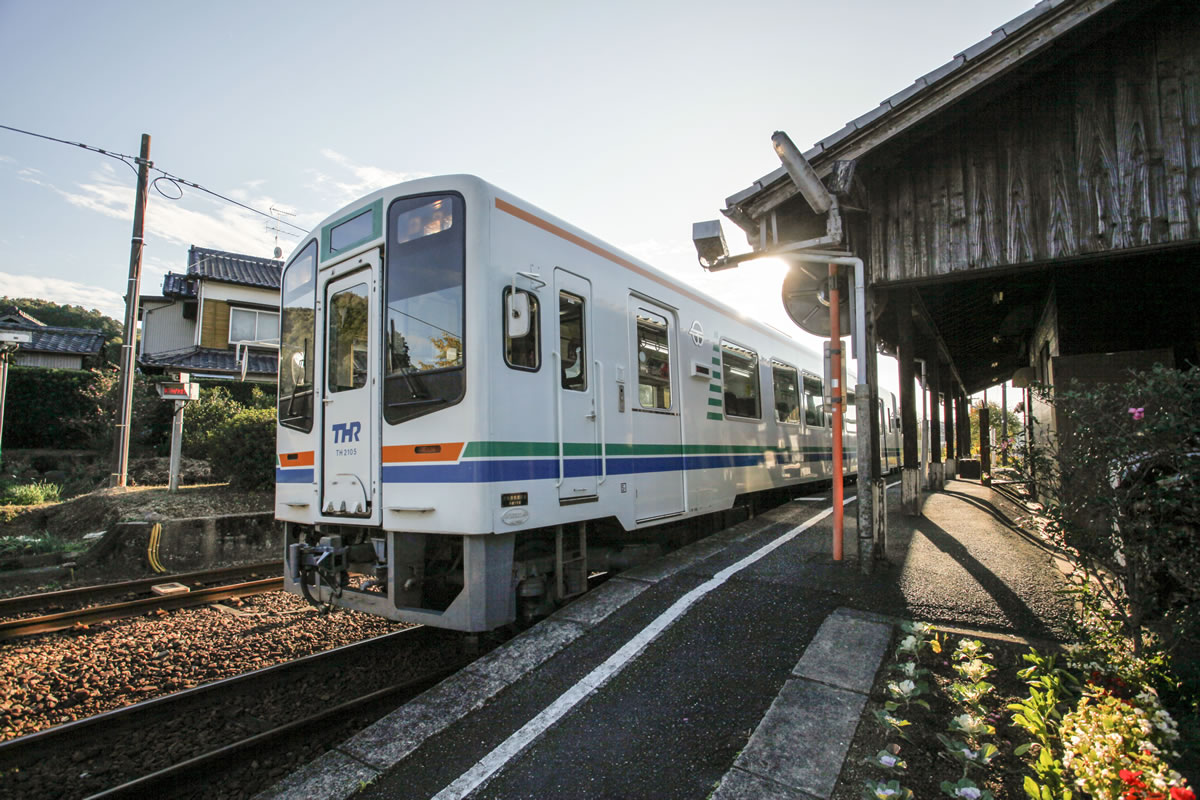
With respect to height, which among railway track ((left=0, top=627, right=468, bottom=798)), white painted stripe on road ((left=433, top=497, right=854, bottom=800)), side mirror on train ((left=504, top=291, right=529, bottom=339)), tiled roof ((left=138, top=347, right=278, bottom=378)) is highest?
tiled roof ((left=138, top=347, right=278, bottom=378))

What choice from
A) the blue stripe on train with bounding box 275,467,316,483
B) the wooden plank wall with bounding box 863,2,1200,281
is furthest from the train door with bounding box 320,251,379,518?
the wooden plank wall with bounding box 863,2,1200,281

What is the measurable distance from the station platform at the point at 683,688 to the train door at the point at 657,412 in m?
0.68

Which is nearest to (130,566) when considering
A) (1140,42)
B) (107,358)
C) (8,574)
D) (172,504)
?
(8,574)

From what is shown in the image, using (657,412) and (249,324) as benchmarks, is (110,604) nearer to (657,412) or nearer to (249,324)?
(657,412)

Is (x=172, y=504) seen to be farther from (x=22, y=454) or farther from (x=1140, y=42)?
(x=1140, y=42)

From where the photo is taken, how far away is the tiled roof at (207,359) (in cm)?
1884

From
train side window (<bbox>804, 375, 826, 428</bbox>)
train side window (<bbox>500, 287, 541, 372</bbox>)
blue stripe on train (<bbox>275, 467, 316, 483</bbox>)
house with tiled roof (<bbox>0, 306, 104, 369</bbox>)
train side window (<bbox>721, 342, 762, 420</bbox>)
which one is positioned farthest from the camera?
house with tiled roof (<bbox>0, 306, 104, 369</bbox>)

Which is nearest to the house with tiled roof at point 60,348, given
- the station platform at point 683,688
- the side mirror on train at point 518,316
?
the side mirror on train at point 518,316

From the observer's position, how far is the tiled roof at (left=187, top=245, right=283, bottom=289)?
20.7 metres

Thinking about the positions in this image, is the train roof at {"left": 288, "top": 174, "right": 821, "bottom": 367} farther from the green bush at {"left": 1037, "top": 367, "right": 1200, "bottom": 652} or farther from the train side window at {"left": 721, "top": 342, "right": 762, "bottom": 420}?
the green bush at {"left": 1037, "top": 367, "right": 1200, "bottom": 652}

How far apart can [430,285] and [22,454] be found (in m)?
19.6

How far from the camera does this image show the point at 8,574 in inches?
299

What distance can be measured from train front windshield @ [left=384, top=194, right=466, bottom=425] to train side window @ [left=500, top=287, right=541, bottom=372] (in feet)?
1.01

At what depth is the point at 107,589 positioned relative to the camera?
6.35 metres
